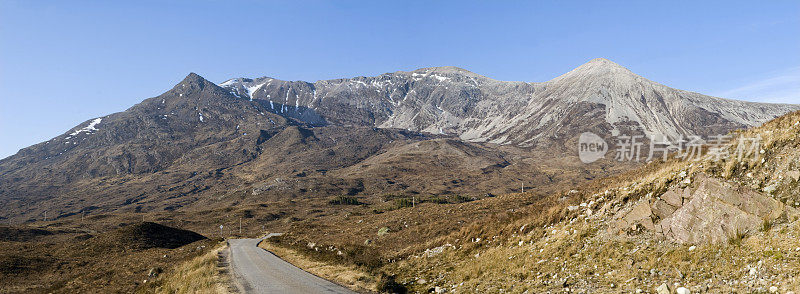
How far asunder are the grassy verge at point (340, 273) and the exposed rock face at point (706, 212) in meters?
11.5

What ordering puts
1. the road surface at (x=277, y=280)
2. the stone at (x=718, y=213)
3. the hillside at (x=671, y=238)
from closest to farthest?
the hillside at (x=671, y=238)
the stone at (x=718, y=213)
the road surface at (x=277, y=280)

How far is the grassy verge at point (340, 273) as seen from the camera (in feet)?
58.0

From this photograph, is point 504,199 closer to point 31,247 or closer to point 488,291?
point 488,291

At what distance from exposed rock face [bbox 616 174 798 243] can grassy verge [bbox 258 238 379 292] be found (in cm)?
1154

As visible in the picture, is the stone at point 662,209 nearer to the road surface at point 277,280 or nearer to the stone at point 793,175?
the stone at point 793,175

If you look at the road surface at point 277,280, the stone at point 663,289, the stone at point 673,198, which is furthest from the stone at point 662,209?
the road surface at point 277,280

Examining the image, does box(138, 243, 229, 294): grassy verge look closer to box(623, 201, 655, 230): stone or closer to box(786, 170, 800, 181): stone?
box(623, 201, 655, 230): stone

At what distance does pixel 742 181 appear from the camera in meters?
14.0

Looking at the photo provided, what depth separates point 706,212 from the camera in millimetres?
13383

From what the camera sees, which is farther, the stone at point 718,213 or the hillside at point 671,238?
the stone at point 718,213

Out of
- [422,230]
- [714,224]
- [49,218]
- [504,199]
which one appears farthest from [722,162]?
[49,218]

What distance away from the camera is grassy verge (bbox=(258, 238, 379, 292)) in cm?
1769

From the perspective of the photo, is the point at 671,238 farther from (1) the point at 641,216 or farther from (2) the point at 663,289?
(2) the point at 663,289

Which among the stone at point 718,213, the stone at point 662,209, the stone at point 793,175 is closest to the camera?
the stone at point 718,213
